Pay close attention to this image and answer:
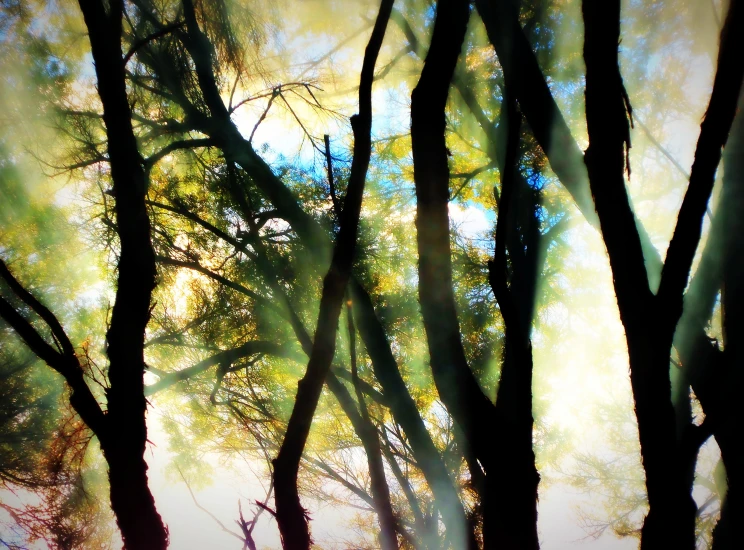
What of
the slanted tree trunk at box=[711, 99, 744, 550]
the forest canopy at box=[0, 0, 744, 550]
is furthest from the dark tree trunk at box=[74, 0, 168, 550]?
the slanted tree trunk at box=[711, 99, 744, 550]

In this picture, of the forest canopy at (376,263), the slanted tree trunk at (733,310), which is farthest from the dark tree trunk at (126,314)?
the slanted tree trunk at (733,310)

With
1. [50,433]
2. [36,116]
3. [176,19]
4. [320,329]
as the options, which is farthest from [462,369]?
[50,433]

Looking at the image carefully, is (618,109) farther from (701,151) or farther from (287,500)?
(287,500)

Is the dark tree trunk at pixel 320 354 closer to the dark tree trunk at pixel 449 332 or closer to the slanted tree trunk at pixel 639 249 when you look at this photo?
the dark tree trunk at pixel 449 332

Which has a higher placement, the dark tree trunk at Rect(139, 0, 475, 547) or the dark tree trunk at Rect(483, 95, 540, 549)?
the dark tree trunk at Rect(139, 0, 475, 547)

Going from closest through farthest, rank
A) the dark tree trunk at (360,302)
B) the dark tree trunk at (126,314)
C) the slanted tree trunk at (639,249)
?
the slanted tree trunk at (639,249) < the dark tree trunk at (126,314) < the dark tree trunk at (360,302)

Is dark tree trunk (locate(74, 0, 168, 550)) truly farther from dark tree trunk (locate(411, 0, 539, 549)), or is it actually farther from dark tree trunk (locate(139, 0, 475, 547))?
dark tree trunk (locate(139, 0, 475, 547))

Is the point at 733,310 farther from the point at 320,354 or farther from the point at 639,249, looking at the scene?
the point at 320,354

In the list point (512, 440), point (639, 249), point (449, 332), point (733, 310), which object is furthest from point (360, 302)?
point (733, 310)

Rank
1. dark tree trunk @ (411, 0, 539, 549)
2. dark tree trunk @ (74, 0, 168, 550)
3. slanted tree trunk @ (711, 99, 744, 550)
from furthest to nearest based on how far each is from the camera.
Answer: slanted tree trunk @ (711, 99, 744, 550)
dark tree trunk @ (74, 0, 168, 550)
dark tree trunk @ (411, 0, 539, 549)

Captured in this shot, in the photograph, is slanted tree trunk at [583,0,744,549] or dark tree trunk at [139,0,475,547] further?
dark tree trunk at [139,0,475,547]

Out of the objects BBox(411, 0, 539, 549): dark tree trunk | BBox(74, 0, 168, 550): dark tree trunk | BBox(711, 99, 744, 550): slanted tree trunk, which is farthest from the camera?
BBox(711, 99, 744, 550): slanted tree trunk

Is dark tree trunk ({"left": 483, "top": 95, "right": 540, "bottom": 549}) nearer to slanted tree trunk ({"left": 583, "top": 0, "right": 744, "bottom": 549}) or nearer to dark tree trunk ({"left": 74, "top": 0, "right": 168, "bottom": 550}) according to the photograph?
slanted tree trunk ({"left": 583, "top": 0, "right": 744, "bottom": 549})

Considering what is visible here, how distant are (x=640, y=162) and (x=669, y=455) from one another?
3926mm
